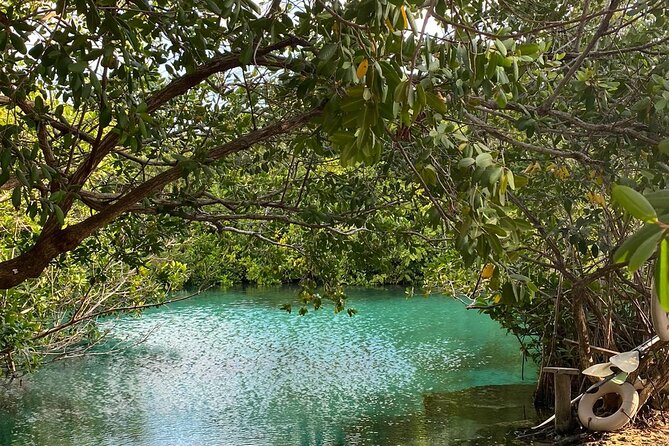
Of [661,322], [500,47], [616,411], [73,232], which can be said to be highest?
[500,47]

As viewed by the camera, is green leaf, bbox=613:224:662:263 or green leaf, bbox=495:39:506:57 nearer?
green leaf, bbox=613:224:662:263

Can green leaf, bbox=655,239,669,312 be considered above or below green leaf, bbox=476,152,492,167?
below

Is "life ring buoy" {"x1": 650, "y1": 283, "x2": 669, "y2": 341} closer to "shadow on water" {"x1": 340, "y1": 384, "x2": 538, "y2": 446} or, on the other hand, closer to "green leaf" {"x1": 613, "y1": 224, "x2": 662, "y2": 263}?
"green leaf" {"x1": 613, "y1": 224, "x2": 662, "y2": 263}

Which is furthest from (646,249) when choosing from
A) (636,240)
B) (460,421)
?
(460,421)

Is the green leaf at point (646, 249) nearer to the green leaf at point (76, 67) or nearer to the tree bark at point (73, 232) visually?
the green leaf at point (76, 67)

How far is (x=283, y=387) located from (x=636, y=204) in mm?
8796

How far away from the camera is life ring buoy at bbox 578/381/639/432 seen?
18.7 feet

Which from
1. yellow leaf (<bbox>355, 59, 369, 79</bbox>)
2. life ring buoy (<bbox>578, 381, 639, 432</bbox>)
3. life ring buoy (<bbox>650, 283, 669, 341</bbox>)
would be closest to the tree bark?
yellow leaf (<bbox>355, 59, 369, 79</bbox>)

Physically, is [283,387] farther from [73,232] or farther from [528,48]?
[528,48]

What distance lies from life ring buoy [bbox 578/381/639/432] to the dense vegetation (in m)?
0.35

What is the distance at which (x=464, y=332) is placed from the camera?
1271cm

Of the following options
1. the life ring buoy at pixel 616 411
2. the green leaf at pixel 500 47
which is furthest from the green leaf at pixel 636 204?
the life ring buoy at pixel 616 411

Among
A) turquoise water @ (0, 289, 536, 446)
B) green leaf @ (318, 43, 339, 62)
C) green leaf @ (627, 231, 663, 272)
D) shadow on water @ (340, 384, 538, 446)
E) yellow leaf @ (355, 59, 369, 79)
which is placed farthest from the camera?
turquoise water @ (0, 289, 536, 446)

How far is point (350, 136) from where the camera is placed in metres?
1.86
